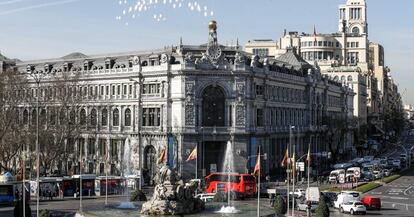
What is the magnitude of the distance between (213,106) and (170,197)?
45640 mm

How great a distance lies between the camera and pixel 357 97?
585 ft

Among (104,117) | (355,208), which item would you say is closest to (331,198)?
(355,208)

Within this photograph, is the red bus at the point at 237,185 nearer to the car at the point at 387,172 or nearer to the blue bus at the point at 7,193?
the blue bus at the point at 7,193

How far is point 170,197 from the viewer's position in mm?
50719

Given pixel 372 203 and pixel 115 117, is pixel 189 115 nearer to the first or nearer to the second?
pixel 115 117

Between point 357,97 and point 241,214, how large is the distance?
A: 13228 cm

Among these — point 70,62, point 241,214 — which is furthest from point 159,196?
point 70,62

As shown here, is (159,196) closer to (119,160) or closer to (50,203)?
(50,203)

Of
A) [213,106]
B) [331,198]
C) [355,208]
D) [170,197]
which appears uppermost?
[213,106]

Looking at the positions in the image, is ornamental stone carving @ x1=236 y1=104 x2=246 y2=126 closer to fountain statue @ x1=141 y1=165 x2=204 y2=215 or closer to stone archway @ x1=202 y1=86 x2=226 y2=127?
stone archway @ x1=202 y1=86 x2=226 y2=127

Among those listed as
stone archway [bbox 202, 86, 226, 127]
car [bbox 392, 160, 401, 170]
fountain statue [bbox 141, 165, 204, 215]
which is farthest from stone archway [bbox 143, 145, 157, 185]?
car [bbox 392, 160, 401, 170]

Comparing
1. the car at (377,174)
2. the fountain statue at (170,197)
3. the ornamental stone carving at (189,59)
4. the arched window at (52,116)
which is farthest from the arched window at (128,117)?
the fountain statue at (170,197)

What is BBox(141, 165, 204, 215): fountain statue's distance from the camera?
5022 centimetres

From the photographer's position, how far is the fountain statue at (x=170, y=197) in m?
50.2
